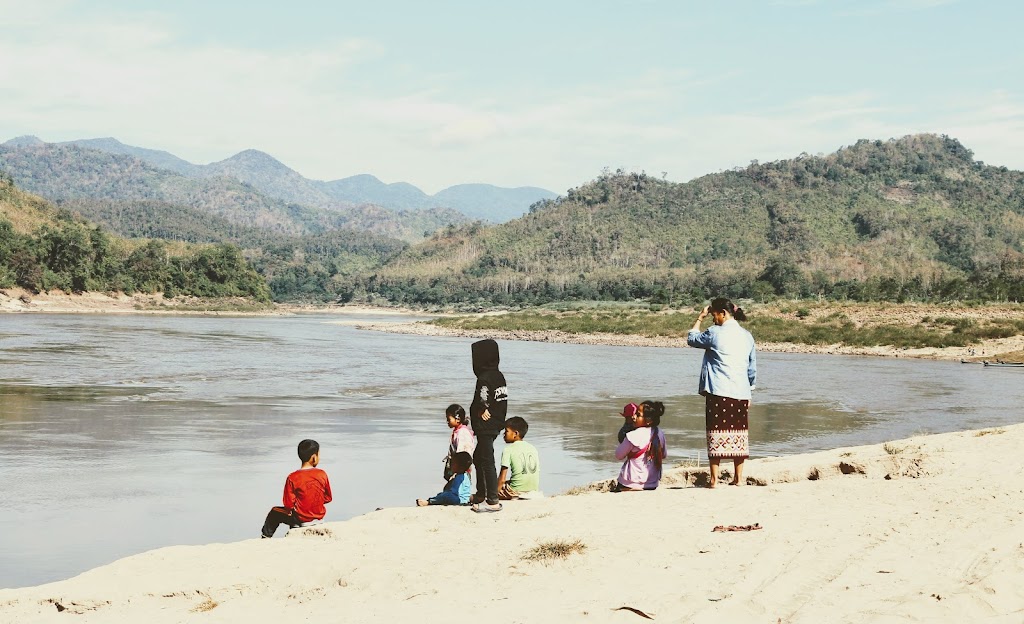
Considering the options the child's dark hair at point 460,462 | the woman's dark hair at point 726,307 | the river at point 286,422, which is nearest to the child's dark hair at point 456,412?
the child's dark hair at point 460,462

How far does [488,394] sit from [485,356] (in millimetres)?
352

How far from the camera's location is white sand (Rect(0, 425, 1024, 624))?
6066mm

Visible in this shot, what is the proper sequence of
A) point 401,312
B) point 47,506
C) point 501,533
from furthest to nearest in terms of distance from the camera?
1. point 401,312
2. point 47,506
3. point 501,533

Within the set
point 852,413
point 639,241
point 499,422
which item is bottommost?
point 852,413

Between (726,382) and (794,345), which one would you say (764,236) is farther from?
(726,382)

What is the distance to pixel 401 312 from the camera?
541ft

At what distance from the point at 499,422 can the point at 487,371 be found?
48 centimetres

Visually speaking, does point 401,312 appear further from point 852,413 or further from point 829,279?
point 852,413

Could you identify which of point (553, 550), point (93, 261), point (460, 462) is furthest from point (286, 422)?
point (93, 261)

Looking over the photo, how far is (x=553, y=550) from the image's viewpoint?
7.33 m

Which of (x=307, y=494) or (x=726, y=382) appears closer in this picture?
(x=307, y=494)

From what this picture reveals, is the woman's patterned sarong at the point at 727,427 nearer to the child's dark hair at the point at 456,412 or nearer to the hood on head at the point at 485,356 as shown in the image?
the hood on head at the point at 485,356

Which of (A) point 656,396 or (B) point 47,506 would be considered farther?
(A) point 656,396

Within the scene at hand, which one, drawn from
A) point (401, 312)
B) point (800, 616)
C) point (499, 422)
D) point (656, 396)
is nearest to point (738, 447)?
point (499, 422)
